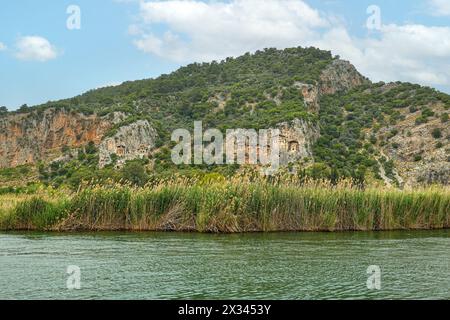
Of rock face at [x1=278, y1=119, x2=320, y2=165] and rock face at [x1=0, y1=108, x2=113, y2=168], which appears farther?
rock face at [x1=0, y1=108, x2=113, y2=168]

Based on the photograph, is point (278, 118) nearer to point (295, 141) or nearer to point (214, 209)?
point (295, 141)

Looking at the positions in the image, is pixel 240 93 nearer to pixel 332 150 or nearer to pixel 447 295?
pixel 332 150

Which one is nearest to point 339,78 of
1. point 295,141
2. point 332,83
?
point 332,83

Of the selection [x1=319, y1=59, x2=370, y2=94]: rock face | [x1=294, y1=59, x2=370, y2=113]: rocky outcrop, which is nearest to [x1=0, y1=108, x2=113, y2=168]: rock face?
[x1=294, y1=59, x2=370, y2=113]: rocky outcrop

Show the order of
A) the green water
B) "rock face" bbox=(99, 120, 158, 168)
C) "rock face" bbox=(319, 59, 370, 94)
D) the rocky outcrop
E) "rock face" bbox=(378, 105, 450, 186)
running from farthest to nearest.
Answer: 1. "rock face" bbox=(319, 59, 370, 94)
2. the rocky outcrop
3. "rock face" bbox=(99, 120, 158, 168)
4. "rock face" bbox=(378, 105, 450, 186)
5. the green water

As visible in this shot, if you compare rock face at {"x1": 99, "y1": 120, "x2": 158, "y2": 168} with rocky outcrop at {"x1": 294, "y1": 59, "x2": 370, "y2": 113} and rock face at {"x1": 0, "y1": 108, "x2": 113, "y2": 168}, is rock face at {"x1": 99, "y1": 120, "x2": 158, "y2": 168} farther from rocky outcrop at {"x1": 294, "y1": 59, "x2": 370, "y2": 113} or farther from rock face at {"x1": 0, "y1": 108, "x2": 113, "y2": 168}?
rocky outcrop at {"x1": 294, "y1": 59, "x2": 370, "y2": 113}

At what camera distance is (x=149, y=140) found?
7781 centimetres

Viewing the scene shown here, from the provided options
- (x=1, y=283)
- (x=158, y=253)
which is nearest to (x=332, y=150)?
(x=158, y=253)

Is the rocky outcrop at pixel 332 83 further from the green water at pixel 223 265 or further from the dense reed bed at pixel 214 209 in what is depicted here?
the green water at pixel 223 265

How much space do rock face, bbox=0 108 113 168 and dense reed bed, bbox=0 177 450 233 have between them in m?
61.1

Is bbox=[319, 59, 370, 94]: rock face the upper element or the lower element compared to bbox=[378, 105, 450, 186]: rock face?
upper

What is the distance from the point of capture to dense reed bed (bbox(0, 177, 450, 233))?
76.2 feet

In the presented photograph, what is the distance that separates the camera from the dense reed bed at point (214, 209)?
23.2 meters
